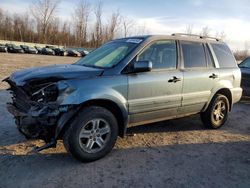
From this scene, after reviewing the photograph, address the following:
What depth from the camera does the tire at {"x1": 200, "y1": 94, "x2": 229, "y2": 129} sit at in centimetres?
590

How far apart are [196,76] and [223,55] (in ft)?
4.12

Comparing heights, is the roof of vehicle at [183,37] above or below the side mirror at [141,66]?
above

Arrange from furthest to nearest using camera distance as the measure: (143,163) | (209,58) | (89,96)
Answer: (209,58), (143,163), (89,96)

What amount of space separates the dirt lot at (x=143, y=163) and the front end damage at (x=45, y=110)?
1.42 feet

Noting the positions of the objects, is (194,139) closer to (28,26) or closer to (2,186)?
(2,186)

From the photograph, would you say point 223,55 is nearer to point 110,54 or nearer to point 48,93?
point 110,54

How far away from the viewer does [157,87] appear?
4695 mm

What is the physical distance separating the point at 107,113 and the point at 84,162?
2.59ft

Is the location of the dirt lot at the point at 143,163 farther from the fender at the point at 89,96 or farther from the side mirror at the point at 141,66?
the side mirror at the point at 141,66

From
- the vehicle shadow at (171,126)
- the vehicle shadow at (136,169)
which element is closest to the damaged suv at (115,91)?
the vehicle shadow at (136,169)

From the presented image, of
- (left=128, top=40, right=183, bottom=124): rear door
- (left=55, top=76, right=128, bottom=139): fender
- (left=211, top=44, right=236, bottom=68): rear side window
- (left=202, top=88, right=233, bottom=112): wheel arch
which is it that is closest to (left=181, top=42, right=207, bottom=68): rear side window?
(left=128, top=40, right=183, bottom=124): rear door

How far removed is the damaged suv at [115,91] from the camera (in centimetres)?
382

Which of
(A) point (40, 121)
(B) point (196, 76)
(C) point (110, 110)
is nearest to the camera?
(A) point (40, 121)

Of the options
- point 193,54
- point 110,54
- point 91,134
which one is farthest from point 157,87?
point 91,134
